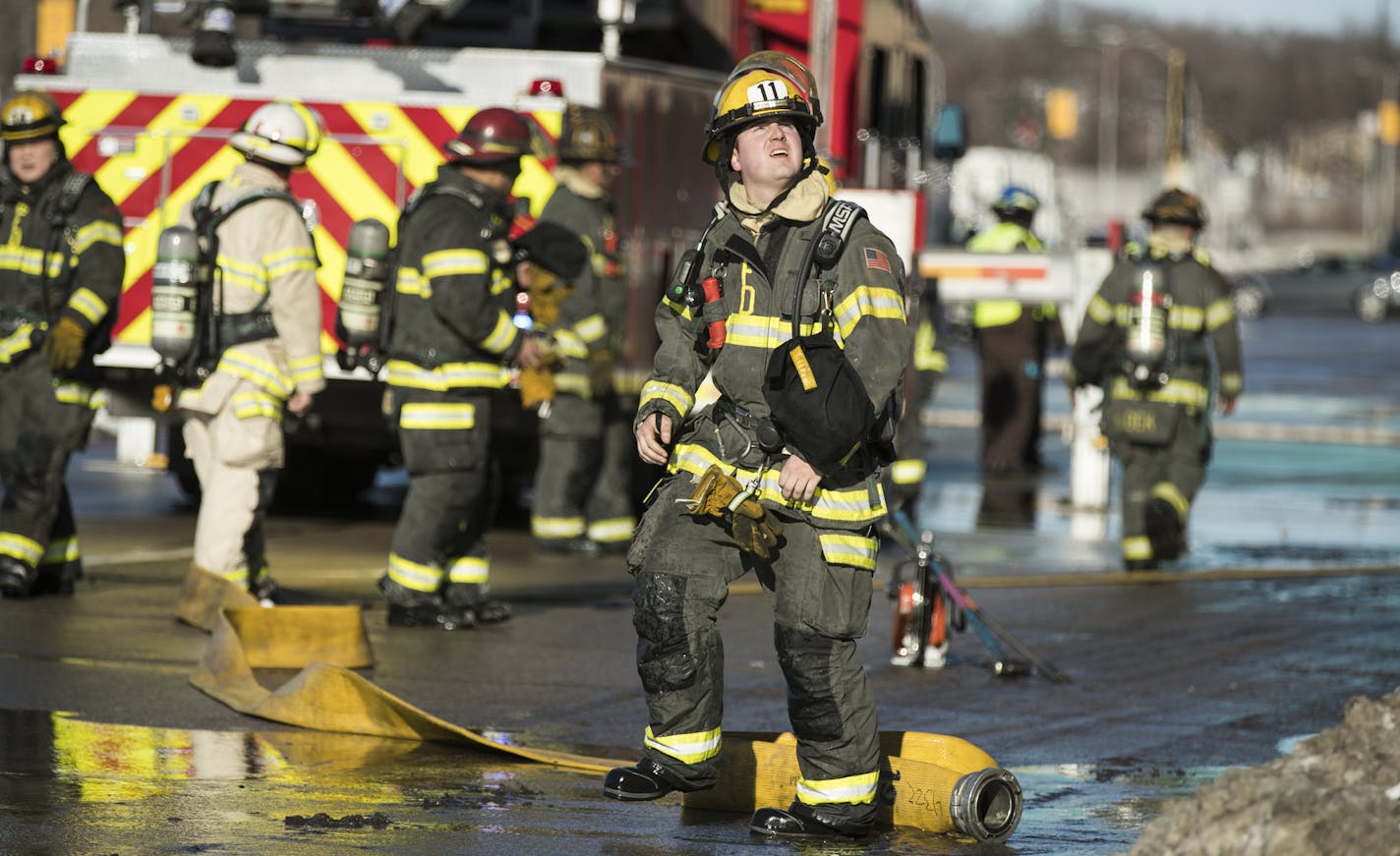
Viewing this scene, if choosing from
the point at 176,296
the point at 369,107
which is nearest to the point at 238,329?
the point at 176,296

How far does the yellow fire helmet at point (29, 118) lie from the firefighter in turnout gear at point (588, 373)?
239 cm

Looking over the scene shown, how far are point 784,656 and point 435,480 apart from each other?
3476mm

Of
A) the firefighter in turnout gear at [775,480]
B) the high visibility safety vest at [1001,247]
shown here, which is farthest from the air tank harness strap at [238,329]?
the high visibility safety vest at [1001,247]

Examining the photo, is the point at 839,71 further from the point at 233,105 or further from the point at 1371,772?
the point at 1371,772

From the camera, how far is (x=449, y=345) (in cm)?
832

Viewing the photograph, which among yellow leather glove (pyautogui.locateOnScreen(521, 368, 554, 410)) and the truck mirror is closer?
yellow leather glove (pyautogui.locateOnScreen(521, 368, 554, 410))

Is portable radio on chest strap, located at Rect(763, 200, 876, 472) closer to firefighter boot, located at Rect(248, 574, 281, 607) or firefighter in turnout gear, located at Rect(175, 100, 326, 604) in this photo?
firefighter in turnout gear, located at Rect(175, 100, 326, 604)

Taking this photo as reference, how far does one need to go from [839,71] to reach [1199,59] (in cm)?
16813

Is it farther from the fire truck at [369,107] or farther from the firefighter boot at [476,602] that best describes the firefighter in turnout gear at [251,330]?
the fire truck at [369,107]

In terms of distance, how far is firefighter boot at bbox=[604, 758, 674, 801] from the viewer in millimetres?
5160

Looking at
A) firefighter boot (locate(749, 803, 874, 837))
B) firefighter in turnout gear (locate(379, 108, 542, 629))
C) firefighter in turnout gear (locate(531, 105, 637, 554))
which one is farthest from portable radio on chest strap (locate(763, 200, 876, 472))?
firefighter in turnout gear (locate(531, 105, 637, 554))

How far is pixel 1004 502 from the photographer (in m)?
13.7

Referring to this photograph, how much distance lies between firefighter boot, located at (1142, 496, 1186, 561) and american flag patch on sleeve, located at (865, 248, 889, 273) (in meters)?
5.34

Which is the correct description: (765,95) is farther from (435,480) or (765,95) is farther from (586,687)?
(435,480)
